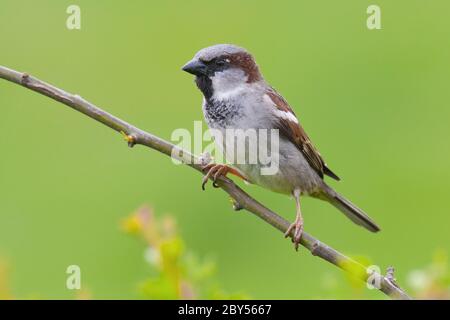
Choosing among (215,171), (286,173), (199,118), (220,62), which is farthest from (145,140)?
(199,118)

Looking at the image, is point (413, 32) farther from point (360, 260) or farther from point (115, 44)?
point (360, 260)

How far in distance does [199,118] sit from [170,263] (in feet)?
11.2

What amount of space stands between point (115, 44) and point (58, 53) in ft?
1.22

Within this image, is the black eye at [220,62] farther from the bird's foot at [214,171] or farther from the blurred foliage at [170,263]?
the blurred foliage at [170,263]

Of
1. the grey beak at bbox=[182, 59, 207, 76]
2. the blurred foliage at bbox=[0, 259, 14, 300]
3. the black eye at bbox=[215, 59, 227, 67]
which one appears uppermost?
the black eye at bbox=[215, 59, 227, 67]

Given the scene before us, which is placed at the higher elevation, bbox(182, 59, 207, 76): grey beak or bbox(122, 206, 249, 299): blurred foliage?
bbox(182, 59, 207, 76): grey beak

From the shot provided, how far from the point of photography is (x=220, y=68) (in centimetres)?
257

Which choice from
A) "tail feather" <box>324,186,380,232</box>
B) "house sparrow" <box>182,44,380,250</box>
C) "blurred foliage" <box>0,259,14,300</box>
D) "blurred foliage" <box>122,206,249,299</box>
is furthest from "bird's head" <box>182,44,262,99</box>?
"blurred foliage" <box>0,259,14,300</box>

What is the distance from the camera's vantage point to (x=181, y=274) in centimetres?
160

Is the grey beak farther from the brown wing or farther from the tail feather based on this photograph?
the tail feather

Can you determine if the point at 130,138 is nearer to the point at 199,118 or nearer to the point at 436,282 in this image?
the point at 436,282

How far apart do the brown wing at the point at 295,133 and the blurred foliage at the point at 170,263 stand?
1141 mm

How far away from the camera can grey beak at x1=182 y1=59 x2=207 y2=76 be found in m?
2.49

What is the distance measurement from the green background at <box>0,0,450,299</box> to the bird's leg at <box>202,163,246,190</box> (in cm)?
86
